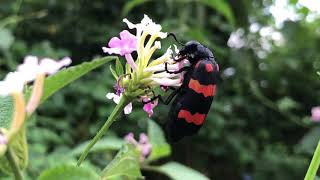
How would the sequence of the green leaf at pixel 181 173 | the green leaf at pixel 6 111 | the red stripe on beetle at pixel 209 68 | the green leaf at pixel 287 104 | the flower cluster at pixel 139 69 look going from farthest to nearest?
the green leaf at pixel 287 104 → the green leaf at pixel 181 173 → the red stripe on beetle at pixel 209 68 → the flower cluster at pixel 139 69 → the green leaf at pixel 6 111

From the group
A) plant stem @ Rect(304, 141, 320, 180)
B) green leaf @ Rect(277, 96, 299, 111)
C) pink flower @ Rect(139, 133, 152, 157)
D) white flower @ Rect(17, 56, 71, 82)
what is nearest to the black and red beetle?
plant stem @ Rect(304, 141, 320, 180)

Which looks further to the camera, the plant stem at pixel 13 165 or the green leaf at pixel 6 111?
the green leaf at pixel 6 111

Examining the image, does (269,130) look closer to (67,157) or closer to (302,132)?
(302,132)

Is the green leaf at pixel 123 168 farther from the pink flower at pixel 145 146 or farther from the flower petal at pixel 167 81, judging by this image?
the pink flower at pixel 145 146

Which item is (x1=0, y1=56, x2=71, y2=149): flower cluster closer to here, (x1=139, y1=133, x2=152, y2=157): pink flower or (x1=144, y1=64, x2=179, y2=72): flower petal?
(x1=144, y1=64, x2=179, y2=72): flower petal

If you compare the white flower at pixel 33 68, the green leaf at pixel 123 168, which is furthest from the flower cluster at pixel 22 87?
the green leaf at pixel 123 168

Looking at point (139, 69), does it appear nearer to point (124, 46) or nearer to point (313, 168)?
point (124, 46)
